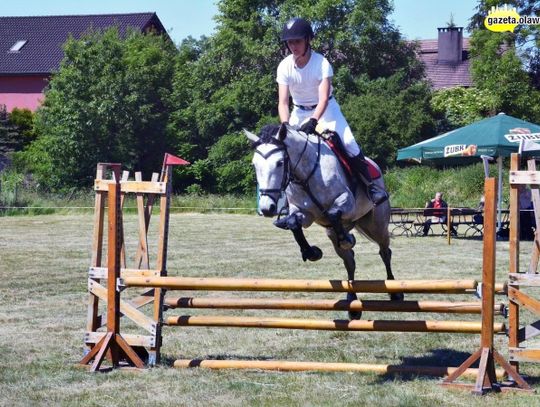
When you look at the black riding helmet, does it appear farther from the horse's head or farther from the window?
the window

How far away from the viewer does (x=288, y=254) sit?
66.0 feet

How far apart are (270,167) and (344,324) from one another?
1.53 meters

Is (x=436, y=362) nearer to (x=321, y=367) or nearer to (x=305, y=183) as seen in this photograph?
(x=321, y=367)

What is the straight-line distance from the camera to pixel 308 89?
8898 mm

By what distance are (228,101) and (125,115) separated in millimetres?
5497

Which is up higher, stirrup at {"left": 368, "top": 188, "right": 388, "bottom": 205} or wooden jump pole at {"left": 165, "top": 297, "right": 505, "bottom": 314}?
stirrup at {"left": 368, "top": 188, "right": 388, "bottom": 205}

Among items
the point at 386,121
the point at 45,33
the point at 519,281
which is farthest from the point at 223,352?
the point at 45,33

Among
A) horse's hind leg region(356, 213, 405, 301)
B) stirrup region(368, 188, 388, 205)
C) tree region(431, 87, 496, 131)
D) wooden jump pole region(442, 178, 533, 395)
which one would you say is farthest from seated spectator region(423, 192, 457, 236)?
tree region(431, 87, 496, 131)

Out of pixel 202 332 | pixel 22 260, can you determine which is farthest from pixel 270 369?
pixel 22 260

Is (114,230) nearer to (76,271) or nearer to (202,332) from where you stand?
(202,332)

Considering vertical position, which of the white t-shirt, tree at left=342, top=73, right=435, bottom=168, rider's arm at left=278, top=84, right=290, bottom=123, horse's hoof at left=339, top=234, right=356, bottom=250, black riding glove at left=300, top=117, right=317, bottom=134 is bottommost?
horse's hoof at left=339, top=234, right=356, bottom=250

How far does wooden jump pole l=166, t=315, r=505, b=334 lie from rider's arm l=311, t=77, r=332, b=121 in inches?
73.2

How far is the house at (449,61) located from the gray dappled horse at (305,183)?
50.9 m

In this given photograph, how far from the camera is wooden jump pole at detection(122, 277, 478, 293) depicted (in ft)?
24.4
